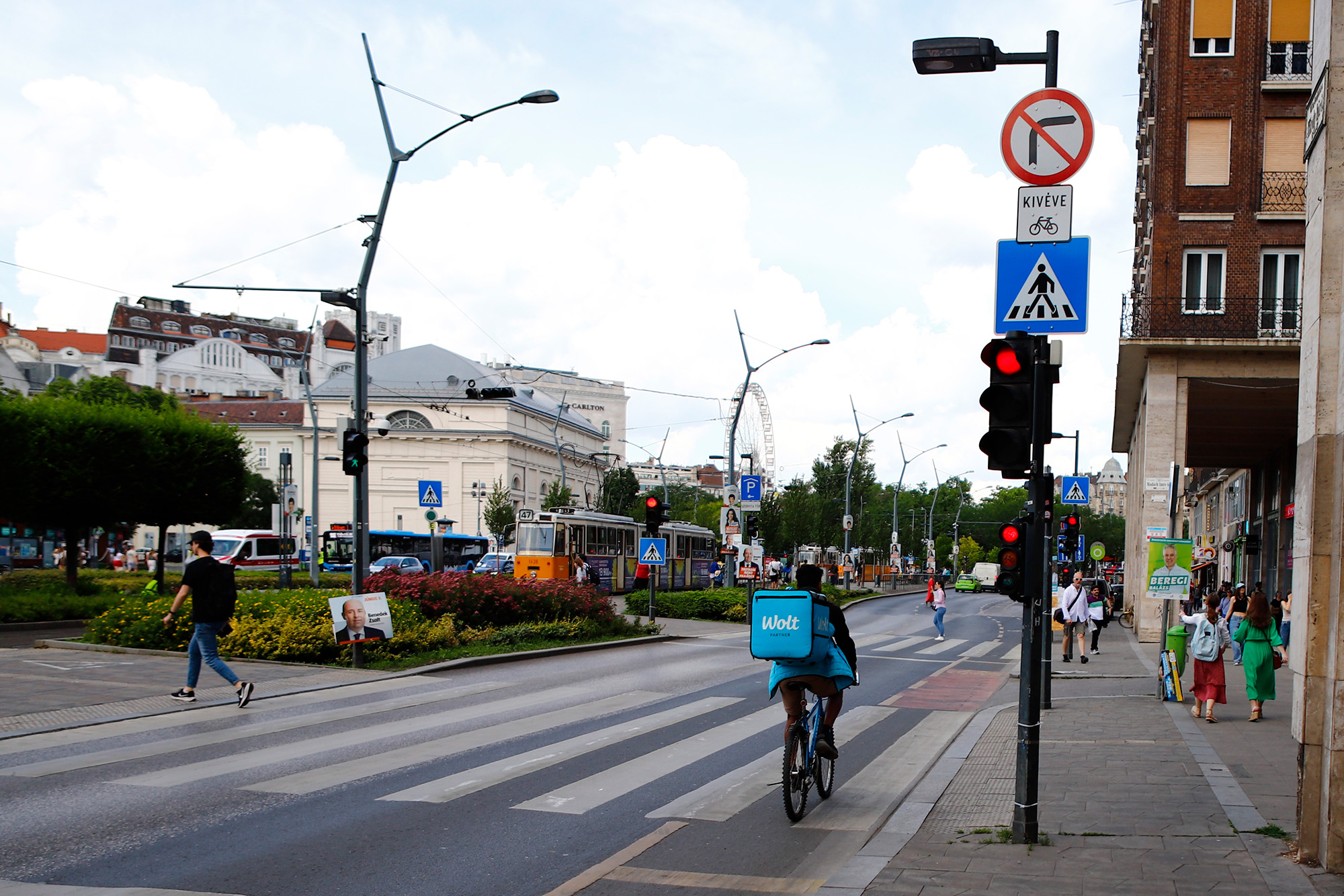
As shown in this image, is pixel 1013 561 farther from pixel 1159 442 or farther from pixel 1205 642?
pixel 1159 442

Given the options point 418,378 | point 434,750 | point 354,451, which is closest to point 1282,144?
point 354,451

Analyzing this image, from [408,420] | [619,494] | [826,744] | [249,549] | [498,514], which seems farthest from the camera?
[408,420]

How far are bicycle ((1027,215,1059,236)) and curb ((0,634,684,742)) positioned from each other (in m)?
9.30

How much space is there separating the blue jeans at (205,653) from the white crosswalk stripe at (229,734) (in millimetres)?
478

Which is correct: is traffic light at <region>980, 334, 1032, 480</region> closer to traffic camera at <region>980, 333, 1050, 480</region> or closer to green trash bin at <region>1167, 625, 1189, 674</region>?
traffic camera at <region>980, 333, 1050, 480</region>

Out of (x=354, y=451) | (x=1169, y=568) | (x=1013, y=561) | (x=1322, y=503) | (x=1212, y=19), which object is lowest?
(x=1169, y=568)

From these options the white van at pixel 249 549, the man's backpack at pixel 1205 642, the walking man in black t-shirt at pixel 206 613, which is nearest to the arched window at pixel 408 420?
the white van at pixel 249 549

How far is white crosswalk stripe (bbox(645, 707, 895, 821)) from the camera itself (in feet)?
26.3

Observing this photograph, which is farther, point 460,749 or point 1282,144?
point 1282,144

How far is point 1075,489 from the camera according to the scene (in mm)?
26938

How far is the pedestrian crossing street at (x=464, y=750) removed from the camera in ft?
27.7

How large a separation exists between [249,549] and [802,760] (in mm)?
52423

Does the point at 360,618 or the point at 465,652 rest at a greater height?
the point at 360,618

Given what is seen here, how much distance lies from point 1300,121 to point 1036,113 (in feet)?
84.6
